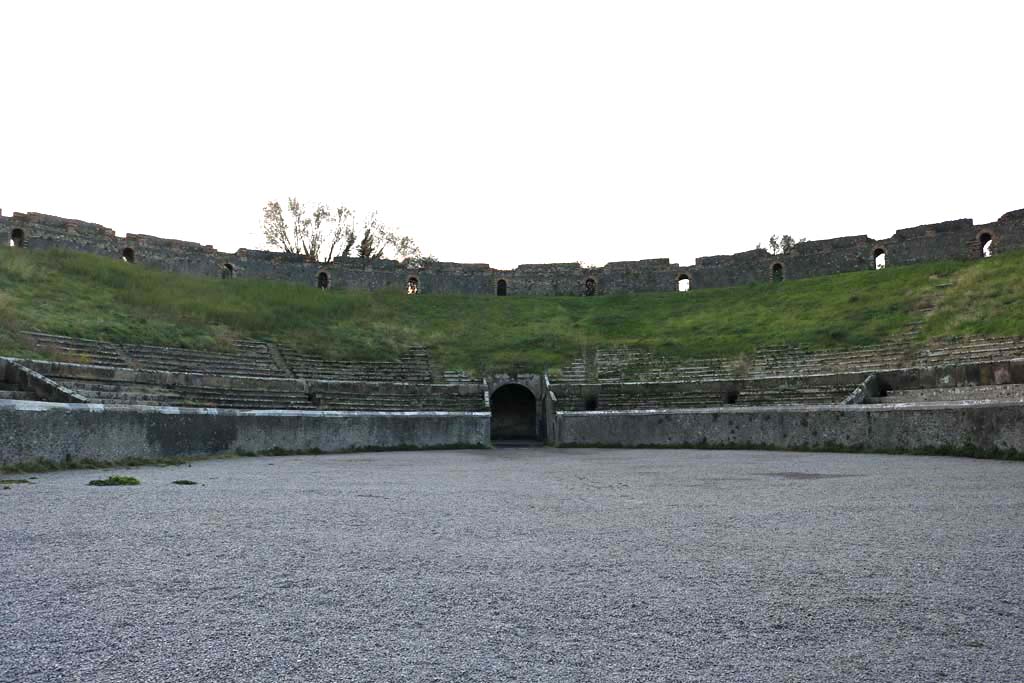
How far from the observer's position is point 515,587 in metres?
3.51

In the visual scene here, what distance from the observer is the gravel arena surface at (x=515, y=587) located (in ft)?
8.21

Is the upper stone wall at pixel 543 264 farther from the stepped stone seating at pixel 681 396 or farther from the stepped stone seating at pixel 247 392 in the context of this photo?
the stepped stone seating at pixel 681 396

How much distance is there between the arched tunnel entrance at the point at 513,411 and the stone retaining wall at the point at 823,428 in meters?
9.27

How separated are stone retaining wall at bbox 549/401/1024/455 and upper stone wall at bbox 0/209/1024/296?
24793 mm

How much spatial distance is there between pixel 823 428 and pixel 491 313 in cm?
2690

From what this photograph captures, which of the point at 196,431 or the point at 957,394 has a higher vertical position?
the point at 957,394

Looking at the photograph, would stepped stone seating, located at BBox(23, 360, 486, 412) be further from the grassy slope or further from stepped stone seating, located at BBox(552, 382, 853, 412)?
the grassy slope

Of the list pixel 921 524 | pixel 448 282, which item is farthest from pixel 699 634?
pixel 448 282

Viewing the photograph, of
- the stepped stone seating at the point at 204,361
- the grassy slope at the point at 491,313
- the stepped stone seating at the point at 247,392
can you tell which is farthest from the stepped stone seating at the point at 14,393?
the stepped stone seating at the point at 204,361

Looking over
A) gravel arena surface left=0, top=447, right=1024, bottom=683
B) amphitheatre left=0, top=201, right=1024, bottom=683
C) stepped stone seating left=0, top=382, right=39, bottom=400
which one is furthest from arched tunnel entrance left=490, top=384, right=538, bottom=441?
gravel arena surface left=0, top=447, right=1024, bottom=683

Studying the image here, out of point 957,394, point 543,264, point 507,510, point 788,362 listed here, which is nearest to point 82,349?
point 507,510

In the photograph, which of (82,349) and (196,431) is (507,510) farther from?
(82,349)

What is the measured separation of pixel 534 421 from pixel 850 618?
26904mm

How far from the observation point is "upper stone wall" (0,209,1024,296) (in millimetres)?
34656
